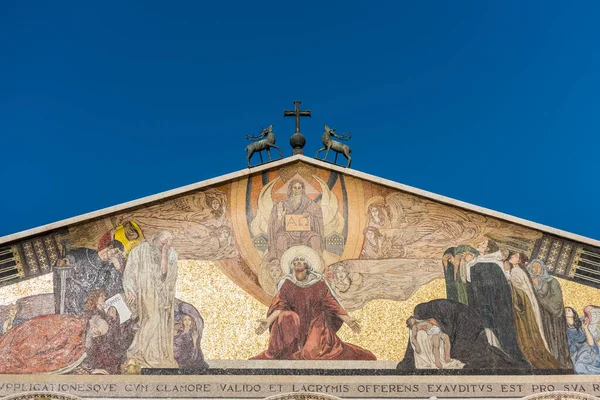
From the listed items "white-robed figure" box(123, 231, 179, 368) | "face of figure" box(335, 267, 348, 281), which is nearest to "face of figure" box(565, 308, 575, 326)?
"face of figure" box(335, 267, 348, 281)

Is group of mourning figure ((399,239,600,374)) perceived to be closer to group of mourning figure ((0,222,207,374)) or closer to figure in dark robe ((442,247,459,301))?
figure in dark robe ((442,247,459,301))

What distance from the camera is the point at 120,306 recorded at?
13.5m

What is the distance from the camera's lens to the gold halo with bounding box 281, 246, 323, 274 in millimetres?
13922

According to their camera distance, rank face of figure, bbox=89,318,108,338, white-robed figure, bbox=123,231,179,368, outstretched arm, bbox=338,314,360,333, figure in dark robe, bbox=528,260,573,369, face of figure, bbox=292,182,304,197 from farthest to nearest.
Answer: face of figure, bbox=292,182,304,197, outstretched arm, bbox=338,314,360,333, figure in dark robe, bbox=528,260,573,369, face of figure, bbox=89,318,108,338, white-robed figure, bbox=123,231,179,368

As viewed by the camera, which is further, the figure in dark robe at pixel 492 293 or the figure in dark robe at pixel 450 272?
the figure in dark robe at pixel 450 272

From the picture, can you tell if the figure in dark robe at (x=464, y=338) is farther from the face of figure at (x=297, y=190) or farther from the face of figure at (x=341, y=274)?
the face of figure at (x=297, y=190)

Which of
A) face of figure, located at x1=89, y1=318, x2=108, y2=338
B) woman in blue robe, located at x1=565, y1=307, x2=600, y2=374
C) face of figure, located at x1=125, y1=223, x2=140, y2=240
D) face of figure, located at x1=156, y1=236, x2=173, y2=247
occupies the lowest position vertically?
woman in blue robe, located at x1=565, y1=307, x2=600, y2=374

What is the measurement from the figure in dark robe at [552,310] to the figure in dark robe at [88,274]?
5.77 m

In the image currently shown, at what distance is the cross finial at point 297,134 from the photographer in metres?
14.7

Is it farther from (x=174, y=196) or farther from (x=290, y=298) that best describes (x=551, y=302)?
(x=174, y=196)

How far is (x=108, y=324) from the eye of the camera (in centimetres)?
1337

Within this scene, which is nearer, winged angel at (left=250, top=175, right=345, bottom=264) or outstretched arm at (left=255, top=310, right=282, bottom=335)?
outstretched arm at (left=255, top=310, right=282, bottom=335)

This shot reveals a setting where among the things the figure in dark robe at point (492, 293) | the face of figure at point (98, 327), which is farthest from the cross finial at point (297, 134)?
the face of figure at point (98, 327)

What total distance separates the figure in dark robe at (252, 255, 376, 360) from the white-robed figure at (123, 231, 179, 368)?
49.1 inches
